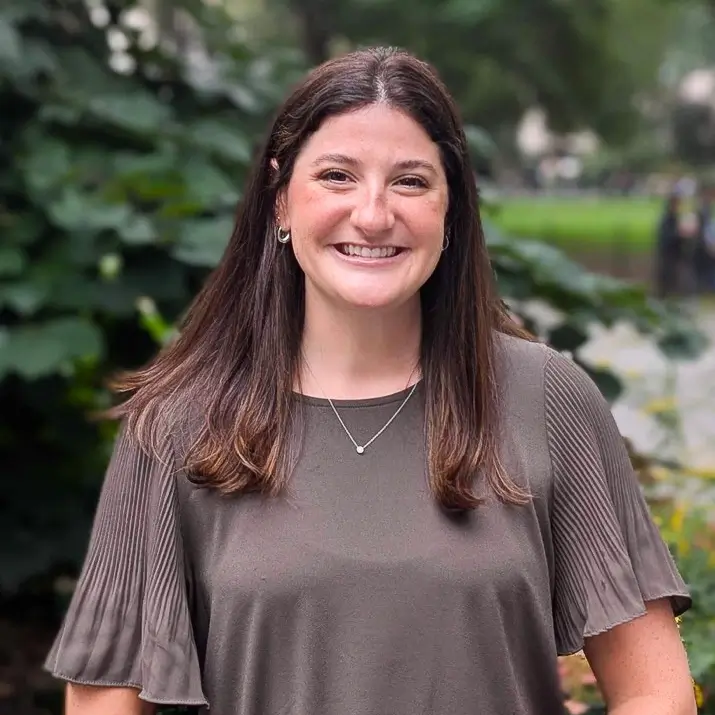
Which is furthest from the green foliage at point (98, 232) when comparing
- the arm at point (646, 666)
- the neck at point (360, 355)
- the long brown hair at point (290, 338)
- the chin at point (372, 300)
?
the arm at point (646, 666)

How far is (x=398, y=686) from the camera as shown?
160cm

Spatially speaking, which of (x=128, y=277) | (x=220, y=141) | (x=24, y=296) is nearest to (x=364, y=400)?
(x=24, y=296)

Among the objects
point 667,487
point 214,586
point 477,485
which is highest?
point 667,487

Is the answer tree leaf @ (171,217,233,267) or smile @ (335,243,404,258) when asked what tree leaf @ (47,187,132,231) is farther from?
smile @ (335,243,404,258)

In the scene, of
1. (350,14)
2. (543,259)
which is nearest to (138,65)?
(543,259)

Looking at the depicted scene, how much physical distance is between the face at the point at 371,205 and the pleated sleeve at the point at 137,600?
1.22ft

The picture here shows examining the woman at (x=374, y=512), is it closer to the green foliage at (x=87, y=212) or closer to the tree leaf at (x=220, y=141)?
the green foliage at (x=87, y=212)

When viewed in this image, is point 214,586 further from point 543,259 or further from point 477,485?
point 543,259

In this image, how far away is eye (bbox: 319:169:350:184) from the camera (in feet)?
5.45

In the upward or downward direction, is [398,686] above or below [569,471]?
below

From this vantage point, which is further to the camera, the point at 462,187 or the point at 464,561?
the point at 462,187

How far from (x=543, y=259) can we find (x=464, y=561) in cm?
188

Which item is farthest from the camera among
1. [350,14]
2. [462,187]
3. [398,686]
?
[350,14]

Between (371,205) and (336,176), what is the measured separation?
0.07 metres
